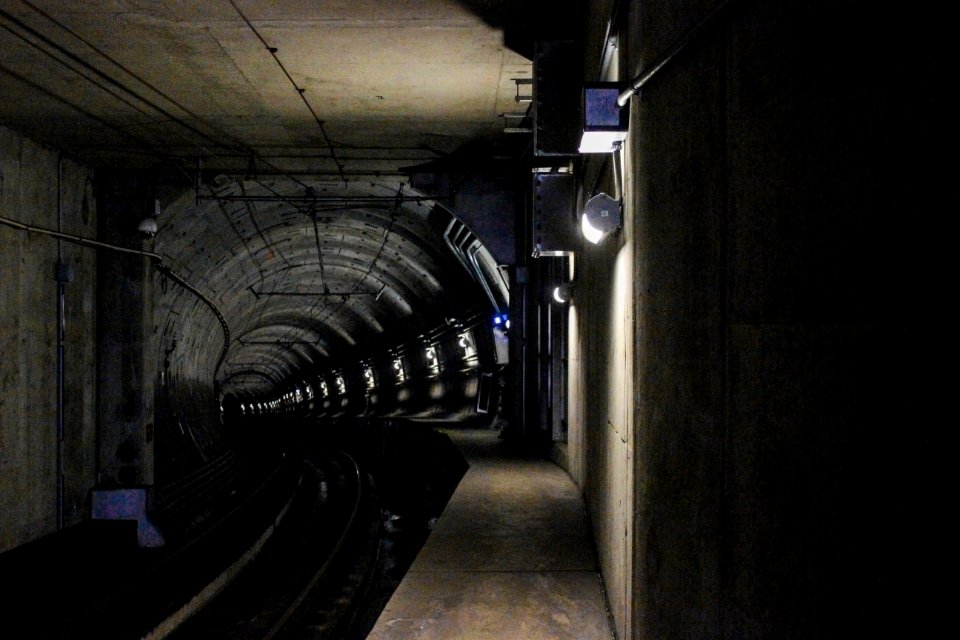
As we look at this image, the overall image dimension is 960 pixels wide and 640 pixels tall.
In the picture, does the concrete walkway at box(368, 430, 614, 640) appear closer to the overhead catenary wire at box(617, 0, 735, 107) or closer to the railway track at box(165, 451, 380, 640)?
the railway track at box(165, 451, 380, 640)

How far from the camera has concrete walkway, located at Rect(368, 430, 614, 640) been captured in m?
5.52

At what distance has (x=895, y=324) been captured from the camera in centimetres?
196

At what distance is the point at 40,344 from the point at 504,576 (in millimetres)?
7806

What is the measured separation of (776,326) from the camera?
2.55 meters

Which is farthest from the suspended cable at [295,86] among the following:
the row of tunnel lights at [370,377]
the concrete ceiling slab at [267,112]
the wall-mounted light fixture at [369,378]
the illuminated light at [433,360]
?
the wall-mounted light fixture at [369,378]

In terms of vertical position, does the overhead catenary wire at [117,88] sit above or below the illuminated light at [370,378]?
above

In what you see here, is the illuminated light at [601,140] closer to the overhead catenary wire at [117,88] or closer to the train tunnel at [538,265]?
the train tunnel at [538,265]

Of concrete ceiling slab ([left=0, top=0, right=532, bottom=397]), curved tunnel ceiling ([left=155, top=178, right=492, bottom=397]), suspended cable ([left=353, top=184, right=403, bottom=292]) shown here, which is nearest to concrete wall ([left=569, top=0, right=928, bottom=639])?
concrete ceiling slab ([left=0, top=0, right=532, bottom=397])

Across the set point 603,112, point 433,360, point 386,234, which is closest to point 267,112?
point 603,112

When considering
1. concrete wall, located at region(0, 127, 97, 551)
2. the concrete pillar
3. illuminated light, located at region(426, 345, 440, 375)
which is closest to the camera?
concrete wall, located at region(0, 127, 97, 551)

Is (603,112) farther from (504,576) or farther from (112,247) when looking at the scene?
(112,247)

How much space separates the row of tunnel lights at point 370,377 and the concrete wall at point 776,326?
1345cm

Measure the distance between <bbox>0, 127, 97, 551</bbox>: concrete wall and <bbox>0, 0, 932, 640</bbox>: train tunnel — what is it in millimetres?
58

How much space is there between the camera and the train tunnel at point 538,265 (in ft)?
6.89
